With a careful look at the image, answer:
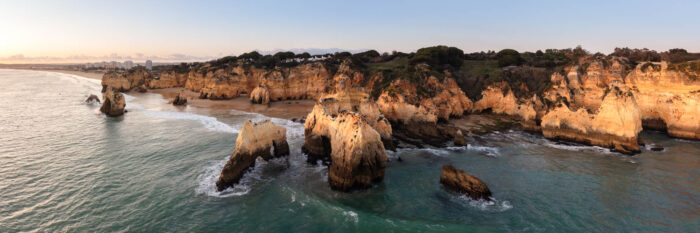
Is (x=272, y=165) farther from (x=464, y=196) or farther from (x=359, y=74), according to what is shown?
(x=359, y=74)

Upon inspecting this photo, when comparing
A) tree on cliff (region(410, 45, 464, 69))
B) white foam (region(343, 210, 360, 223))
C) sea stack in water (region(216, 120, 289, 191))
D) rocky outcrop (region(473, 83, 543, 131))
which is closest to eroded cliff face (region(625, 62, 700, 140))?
rocky outcrop (region(473, 83, 543, 131))

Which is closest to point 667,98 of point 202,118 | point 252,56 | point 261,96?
point 202,118

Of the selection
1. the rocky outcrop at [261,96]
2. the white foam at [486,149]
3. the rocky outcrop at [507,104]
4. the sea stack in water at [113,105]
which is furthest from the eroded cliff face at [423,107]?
the sea stack in water at [113,105]

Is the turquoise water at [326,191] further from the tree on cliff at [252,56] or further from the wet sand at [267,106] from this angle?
the tree on cliff at [252,56]

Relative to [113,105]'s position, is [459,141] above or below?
below

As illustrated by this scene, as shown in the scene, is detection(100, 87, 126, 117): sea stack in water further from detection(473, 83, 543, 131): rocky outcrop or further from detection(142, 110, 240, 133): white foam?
detection(473, 83, 543, 131): rocky outcrop

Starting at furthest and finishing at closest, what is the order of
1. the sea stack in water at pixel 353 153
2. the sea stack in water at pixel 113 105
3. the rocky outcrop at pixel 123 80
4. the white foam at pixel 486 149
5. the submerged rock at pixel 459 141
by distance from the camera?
the rocky outcrop at pixel 123 80, the sea stack in water at pixel 113 105, the submerged rock at pixel 459 141, the white foam at pixel 486 149, the sea stack in water at pixel 353 153

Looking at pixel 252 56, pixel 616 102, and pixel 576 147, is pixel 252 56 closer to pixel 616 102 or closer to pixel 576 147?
pixel 576 147
